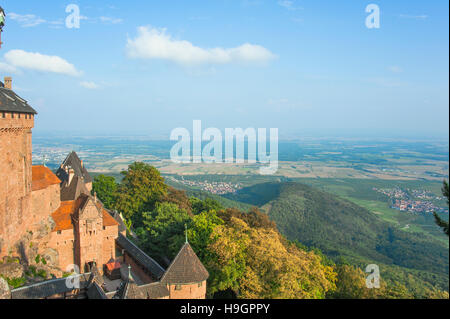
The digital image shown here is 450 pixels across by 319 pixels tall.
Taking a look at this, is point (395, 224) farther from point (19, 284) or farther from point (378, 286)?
point (19, 284)

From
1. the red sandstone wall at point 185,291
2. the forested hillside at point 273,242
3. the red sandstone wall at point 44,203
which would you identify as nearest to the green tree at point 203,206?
the forested hillside at point 273,242

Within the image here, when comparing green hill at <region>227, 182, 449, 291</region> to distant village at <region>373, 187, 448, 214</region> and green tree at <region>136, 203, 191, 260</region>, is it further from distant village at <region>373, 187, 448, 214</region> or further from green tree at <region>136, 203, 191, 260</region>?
green tree at <region>136, 203, 191, 260</region>

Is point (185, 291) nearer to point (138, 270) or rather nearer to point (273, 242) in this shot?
point (273, 242)

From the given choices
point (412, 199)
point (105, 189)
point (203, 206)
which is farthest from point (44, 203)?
point (412, 199)

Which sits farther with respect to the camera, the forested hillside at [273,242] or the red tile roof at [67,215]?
the red tile roof at [67,215]

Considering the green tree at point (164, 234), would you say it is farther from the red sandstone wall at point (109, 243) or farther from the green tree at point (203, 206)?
the green tree at point (203, 206)
